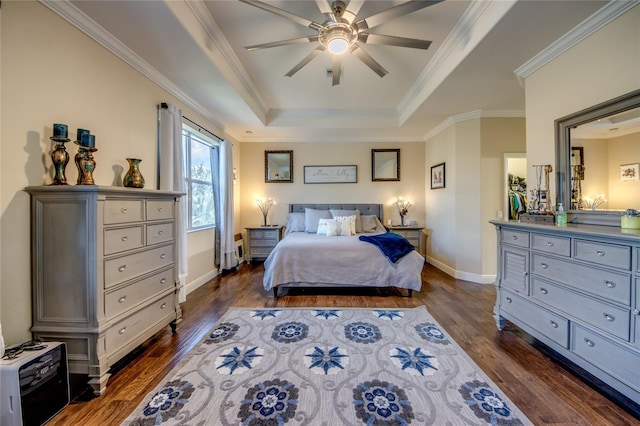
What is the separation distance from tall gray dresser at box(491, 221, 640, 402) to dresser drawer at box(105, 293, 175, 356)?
10.5 ft

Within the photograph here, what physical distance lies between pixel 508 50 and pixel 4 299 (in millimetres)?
4292

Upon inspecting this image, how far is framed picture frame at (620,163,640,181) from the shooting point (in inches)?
70.3

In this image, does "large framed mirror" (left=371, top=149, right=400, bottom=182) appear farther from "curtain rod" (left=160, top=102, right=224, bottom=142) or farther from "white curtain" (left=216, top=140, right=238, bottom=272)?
"curtain rod" (left=160, top=102, right=224, bottom=142)

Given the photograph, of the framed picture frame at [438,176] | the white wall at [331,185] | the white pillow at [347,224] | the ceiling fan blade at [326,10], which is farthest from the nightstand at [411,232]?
the ceiling fan blade at [326,10]

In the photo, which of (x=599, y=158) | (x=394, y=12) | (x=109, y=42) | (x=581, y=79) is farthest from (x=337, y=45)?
(x=599, y=158)

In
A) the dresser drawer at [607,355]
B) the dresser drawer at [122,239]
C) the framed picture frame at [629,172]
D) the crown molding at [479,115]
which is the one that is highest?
the crown molding at [479,115]

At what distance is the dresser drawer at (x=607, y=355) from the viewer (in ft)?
4.69

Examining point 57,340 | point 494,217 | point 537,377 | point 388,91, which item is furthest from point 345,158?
point 57,340

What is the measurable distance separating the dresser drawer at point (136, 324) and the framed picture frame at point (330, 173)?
3.67 metres

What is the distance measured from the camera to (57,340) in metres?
1.62

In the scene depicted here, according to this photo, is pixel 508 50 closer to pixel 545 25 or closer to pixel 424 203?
pixel 545 25

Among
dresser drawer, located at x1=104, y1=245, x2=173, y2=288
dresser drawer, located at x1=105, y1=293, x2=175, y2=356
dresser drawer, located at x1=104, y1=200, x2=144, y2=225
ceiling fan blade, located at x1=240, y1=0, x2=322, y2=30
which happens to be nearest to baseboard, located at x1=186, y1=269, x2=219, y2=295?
dresser drawer, located at x1=105, y1=293, x2=175, y2=356

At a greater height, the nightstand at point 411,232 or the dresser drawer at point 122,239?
the dresser drawer at point 122,239

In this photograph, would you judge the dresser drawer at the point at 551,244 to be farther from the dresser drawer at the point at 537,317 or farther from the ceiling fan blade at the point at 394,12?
the ceiling fan blade at the point at 394,12
